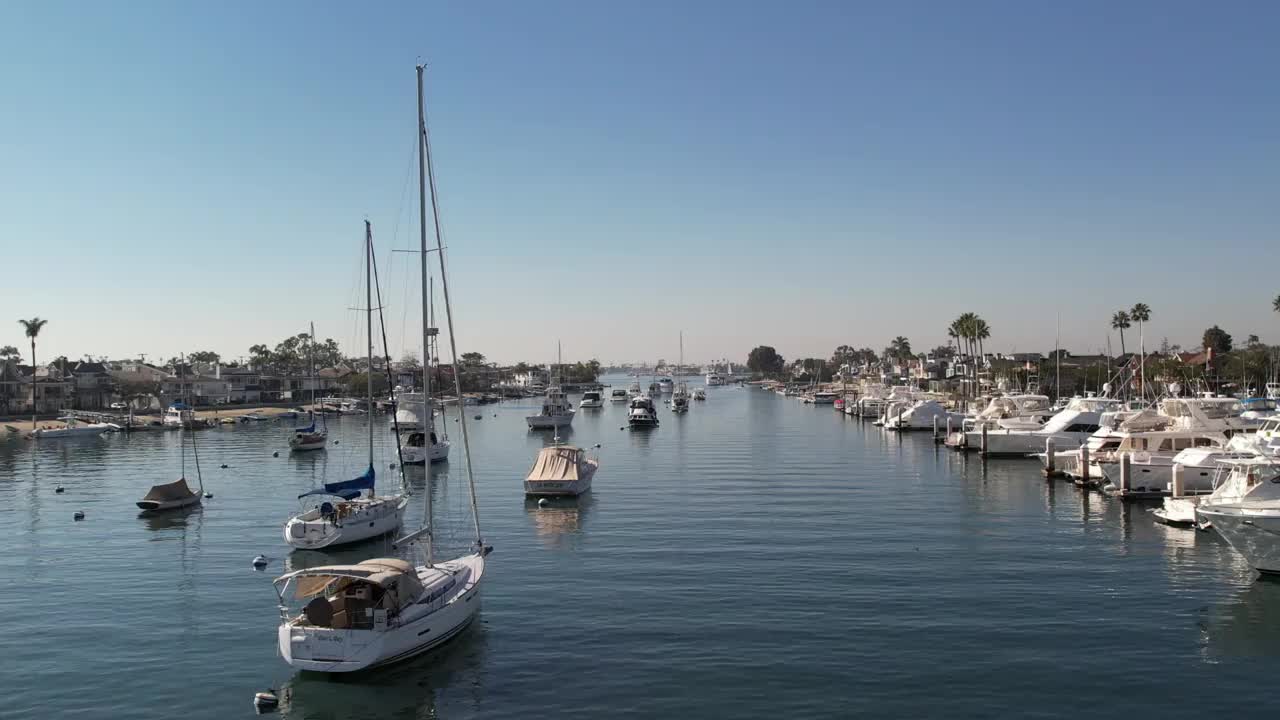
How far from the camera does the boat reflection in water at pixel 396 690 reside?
20828 millimetres

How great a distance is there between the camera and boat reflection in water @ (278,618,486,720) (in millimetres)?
20828

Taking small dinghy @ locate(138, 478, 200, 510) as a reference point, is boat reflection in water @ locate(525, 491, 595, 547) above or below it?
below

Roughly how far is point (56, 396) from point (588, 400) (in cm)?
9043

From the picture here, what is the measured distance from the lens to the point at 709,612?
90.6 feet

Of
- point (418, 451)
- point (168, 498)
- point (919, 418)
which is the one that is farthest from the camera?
point (919, 418)

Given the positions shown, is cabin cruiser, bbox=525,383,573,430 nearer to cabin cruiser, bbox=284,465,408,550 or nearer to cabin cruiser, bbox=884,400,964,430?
cabin cruiser, bbox=884,400,964,430

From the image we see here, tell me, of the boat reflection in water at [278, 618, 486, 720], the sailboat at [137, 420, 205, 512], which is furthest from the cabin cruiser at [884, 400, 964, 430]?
the boat reflection in water at [278, 618, 486, 720]

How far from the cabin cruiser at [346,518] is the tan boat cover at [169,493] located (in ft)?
41.4

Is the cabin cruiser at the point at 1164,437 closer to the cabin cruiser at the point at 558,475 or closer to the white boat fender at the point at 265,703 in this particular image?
the cabin cruiser at the point at 558,475

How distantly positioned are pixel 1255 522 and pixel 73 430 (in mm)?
117315

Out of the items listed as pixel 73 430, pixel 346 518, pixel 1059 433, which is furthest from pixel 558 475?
pixel 73 430

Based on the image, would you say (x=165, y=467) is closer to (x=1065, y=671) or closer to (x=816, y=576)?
(x=816, y=576)

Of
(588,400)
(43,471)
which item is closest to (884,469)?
(43,471)

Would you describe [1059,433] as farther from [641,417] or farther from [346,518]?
[641,417]
